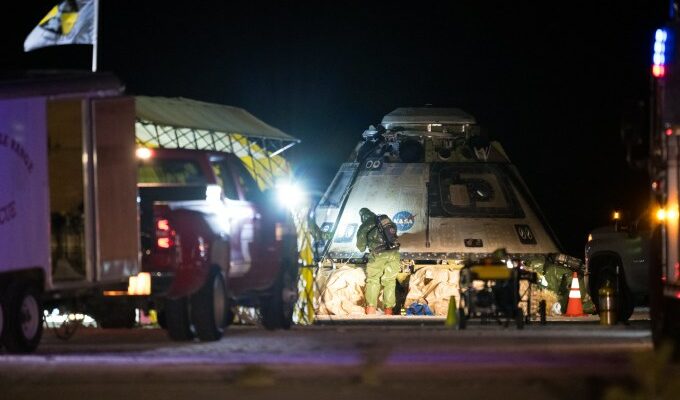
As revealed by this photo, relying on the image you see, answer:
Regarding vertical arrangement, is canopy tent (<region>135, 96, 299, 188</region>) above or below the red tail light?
above

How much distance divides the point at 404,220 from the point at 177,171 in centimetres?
1112

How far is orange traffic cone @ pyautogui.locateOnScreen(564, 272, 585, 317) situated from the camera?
87.5 feet

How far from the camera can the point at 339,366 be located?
44.8ft

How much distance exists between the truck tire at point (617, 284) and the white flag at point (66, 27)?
362 inches

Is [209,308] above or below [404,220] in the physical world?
below

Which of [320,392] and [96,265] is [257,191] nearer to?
[96,265]

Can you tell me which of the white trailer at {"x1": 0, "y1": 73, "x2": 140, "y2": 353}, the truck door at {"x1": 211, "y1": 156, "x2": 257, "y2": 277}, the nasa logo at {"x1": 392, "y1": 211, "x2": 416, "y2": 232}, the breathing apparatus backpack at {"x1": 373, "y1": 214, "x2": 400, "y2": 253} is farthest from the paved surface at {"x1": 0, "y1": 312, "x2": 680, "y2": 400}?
the nasa logo at {"x1": 392, "y1": 211, "x2": 416, "y2": 232}

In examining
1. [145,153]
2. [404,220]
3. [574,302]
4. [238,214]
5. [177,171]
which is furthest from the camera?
[404,220]

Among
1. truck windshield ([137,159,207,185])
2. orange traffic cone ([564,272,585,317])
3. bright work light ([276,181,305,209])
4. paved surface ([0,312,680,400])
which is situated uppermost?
truck windshield ([137,159,207,185])

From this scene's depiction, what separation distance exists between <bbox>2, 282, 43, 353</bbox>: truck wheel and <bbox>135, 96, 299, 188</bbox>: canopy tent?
260 inches

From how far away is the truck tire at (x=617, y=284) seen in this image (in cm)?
2477

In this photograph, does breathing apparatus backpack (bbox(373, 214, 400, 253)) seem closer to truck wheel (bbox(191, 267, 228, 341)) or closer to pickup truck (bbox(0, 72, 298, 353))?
pickup truck (bbox(0, 72, 298, 353))

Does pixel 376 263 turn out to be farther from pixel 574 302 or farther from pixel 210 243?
pixel 210 243

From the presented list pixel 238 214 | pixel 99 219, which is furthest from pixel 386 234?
pixel 99 219
